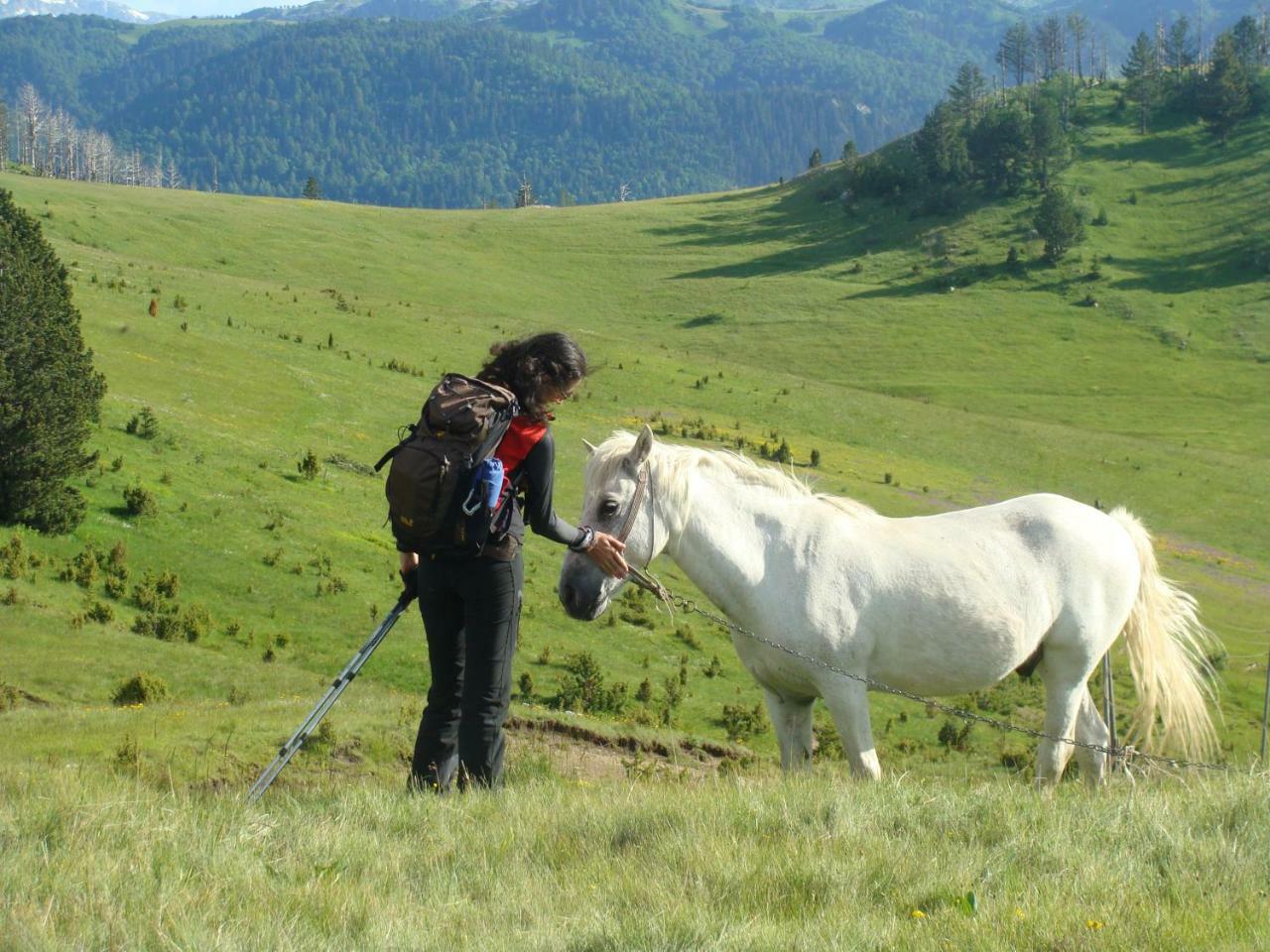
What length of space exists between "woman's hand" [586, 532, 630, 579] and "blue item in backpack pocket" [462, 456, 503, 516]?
3.00ft

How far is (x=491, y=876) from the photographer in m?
5.12

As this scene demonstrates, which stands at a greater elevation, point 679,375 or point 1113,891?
point 1113,891

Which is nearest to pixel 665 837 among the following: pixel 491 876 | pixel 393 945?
pixel 491 876

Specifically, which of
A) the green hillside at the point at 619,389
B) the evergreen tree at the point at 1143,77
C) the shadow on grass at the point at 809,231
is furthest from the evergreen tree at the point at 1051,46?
the shadow on grass at the point at 809,231

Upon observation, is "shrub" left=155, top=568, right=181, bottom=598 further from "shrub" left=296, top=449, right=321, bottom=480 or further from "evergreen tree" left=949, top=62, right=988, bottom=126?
"evergreen tree" left=949, top=62, right=988, bottom=126

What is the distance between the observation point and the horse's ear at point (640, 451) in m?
7.42

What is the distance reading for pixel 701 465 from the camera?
26.8 ft

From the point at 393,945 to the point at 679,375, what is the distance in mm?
53511

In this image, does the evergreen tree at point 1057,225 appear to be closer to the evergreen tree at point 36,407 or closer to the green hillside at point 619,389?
the green hillside at point 619,389

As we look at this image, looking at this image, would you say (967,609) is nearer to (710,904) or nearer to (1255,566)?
(710,904)

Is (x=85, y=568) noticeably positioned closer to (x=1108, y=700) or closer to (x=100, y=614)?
(x=100, y=614)

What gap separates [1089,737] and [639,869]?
540cm

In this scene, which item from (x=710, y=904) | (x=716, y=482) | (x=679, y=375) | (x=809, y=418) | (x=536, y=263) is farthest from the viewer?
(x=536, y=263)

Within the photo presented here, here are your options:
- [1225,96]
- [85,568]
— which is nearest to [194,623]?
[85,568]
